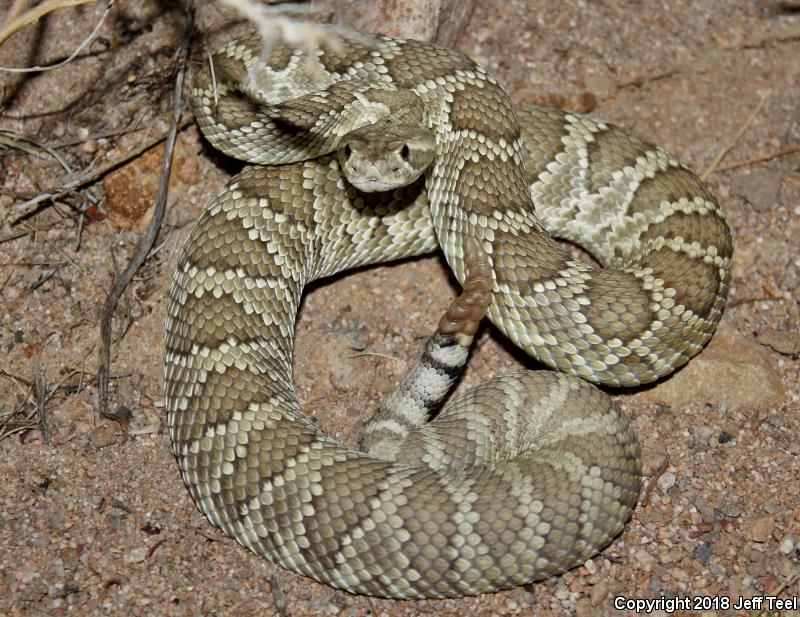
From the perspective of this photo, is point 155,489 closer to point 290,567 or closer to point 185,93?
point 290,567

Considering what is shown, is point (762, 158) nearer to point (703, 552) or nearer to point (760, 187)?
point (760, 187)

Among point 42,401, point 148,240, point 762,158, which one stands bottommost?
point 42,401

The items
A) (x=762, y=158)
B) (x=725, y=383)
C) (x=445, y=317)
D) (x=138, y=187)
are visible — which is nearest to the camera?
(x=445, y=317)

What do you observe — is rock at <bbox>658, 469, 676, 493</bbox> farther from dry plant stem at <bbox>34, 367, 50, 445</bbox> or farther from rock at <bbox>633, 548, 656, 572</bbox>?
dry plant stem at <bbox>34, 367, 50, 445</bbox>

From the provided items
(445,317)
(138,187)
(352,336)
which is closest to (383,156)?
(445,317)

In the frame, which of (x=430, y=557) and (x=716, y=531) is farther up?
(x=430, y=557)

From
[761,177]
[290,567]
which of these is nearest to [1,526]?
[290,567]
